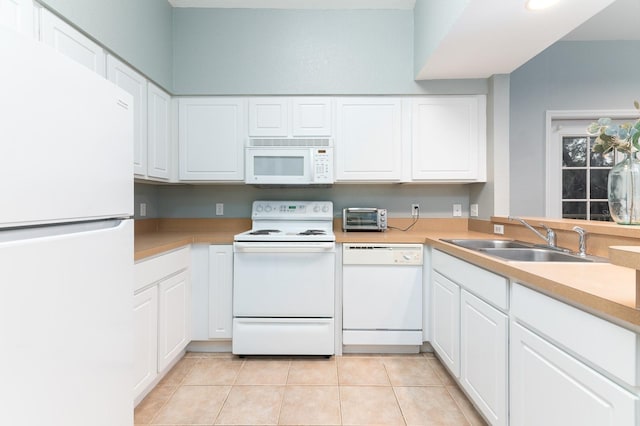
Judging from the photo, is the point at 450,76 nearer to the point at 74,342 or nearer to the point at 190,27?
the point at 190,27

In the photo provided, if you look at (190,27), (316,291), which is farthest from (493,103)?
(190,27)

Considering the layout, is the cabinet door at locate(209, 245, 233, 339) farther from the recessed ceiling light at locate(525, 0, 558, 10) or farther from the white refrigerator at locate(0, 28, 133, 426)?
the recessed ceiling light at locate(525, 0, 558, 10)

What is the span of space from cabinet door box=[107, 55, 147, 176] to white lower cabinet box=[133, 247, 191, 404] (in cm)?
64

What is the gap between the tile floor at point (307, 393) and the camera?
180 centimetres

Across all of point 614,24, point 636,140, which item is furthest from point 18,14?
point 614,24

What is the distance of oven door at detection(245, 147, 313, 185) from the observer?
271cm

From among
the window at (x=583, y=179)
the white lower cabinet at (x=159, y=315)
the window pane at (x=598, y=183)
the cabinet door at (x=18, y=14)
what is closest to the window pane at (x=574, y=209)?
the window at (x=583, y=179)

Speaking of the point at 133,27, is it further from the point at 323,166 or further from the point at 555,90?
the point at 555,90

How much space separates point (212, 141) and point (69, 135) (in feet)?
6.95

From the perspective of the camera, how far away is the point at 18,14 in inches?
52.7

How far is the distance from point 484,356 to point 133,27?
2.74 m

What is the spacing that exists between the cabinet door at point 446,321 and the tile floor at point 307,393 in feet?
0.55

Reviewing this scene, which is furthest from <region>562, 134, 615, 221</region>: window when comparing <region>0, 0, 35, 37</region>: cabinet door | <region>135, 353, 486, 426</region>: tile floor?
<region>0, 0, 35, 37</region>: cabinet door

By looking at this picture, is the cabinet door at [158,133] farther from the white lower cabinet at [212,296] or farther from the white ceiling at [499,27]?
the white ceiling at [499,27]
